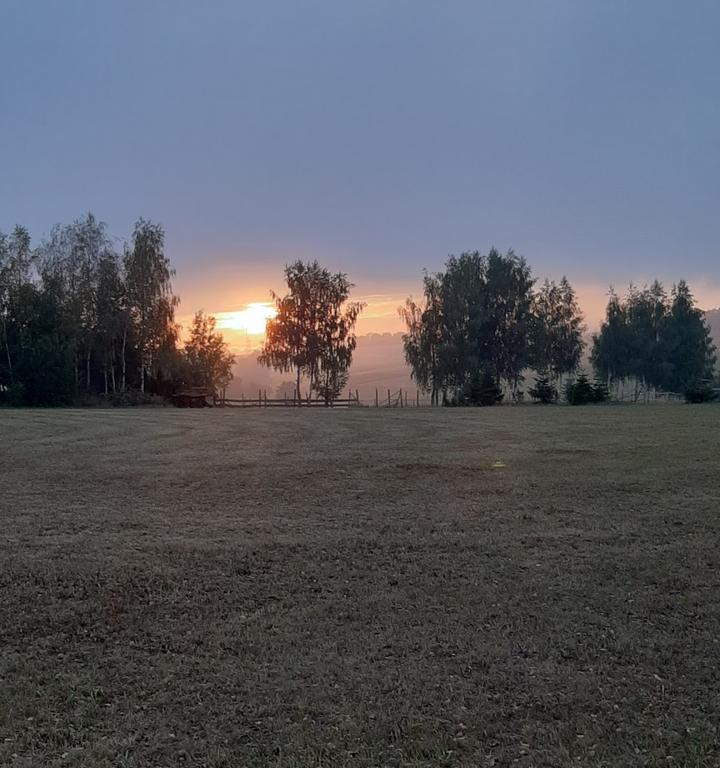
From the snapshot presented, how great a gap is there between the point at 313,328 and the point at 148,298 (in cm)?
1080

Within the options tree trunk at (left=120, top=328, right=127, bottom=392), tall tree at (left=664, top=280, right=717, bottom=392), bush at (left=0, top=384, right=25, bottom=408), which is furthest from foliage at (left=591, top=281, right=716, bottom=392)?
bush at (left=0, top=384, right=25, bottom=408)

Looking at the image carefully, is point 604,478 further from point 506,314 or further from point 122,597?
point 506,314

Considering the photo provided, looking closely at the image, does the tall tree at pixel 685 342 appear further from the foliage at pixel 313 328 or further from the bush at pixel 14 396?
the bush at pixel 14 396

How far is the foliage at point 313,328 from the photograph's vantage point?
1716 inches

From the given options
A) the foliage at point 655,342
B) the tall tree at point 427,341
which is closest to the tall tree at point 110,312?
the tall tree at point 427,341

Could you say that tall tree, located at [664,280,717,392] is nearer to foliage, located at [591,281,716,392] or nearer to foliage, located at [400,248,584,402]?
foliage, located at [591,281,716,392]

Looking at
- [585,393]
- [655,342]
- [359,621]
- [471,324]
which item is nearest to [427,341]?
[471,324]

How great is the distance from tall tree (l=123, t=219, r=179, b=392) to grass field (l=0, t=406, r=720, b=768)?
3080 centimetres

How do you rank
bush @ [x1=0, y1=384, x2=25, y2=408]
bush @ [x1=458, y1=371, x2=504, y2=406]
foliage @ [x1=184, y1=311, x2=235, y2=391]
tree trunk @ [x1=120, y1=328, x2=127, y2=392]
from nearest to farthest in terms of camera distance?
bush @ [x1=0, y1=384, x2=25, y2=408]
bush @ [x1=458, y1=371, x2=504, y2=406]
tree trunk @ [x1=120, y1=328, x2=127, y2=392]
foliage @ [x1=184, y1=311, x2=235, y2=391]

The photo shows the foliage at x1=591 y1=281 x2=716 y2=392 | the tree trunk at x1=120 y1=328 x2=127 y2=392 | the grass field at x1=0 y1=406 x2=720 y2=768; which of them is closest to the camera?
the grass field at x1=0 y1=406 x2=720 y2=768

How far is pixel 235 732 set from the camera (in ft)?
9.75

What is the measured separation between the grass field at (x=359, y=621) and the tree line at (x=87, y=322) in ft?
90.0

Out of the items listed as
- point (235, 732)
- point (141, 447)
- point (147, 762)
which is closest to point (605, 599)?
point (235, 732)

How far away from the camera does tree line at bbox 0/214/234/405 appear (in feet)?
110
